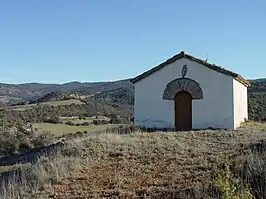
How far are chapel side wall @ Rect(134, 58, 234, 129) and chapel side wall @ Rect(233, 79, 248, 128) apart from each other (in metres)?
0.71

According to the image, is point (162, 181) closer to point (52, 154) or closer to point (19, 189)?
point (19, 189)

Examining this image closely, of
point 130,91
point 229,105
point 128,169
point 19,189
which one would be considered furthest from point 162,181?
point 130,91

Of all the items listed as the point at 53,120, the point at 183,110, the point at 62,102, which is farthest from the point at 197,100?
the point at 62,102

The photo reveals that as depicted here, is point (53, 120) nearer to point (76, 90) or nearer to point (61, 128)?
point (61, 128)

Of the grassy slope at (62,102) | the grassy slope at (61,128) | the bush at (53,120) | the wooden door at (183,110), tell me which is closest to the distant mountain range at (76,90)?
the grassy slope at (62,102)

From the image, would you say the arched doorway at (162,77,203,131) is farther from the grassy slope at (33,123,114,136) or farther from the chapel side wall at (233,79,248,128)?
the grassy slope at (33,123,114,136)

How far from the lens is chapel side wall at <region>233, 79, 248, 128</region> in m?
21.7

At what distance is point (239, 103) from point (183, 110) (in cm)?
326

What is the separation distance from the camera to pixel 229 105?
2098 centimetres

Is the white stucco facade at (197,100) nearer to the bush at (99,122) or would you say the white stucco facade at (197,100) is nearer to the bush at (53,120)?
the bush at (99,122)

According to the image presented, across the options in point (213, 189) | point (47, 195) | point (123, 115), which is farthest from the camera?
point (123, 115)

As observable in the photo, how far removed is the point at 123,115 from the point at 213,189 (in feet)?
120

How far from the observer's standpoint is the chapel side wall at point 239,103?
21656 millimetres

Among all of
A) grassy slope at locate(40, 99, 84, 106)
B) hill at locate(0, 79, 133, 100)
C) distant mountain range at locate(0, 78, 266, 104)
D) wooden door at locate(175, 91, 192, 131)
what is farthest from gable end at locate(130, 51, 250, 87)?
hill at locate(0, 79, 133, 100)
